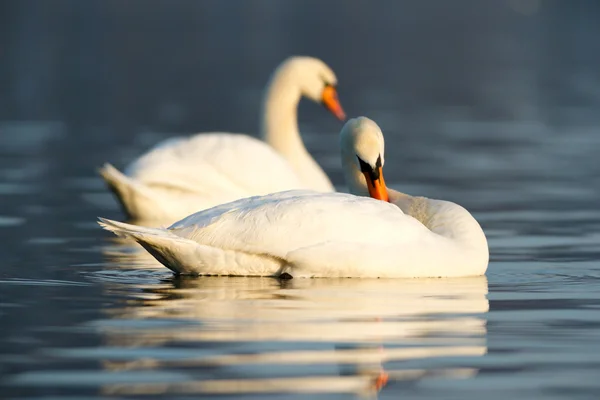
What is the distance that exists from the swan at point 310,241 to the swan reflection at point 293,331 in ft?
0.28

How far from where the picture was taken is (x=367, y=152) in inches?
455

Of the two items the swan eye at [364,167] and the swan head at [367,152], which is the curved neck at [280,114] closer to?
the swan head at [367,152]

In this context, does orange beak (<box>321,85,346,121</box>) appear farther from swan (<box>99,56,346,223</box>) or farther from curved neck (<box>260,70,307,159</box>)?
swan (<box>99,56,346,223</box>)

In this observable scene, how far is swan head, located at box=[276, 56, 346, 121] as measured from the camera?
17.8 metres

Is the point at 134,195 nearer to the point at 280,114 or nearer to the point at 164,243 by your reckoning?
the point at 280,114

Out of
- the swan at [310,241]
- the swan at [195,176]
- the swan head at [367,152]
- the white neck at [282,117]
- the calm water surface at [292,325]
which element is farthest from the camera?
the white neck at [282,117]

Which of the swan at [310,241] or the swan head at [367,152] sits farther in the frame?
the swan head at [367,152]

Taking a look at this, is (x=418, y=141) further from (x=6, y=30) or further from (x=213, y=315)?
(x=6, y=30)

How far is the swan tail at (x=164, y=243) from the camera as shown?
1004 cm

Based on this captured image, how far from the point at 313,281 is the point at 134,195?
4.23 metres

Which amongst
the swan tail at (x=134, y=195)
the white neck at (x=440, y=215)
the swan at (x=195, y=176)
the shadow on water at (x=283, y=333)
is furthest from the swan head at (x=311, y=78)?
the shadow on water at (x=283, y=333)

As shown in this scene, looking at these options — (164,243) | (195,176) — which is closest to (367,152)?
(164,243)

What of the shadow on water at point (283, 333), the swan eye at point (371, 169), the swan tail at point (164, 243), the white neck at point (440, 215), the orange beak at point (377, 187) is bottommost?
the shadow on water at point (283, 333)

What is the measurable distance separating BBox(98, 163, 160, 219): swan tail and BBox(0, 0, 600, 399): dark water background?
1.18 ft
